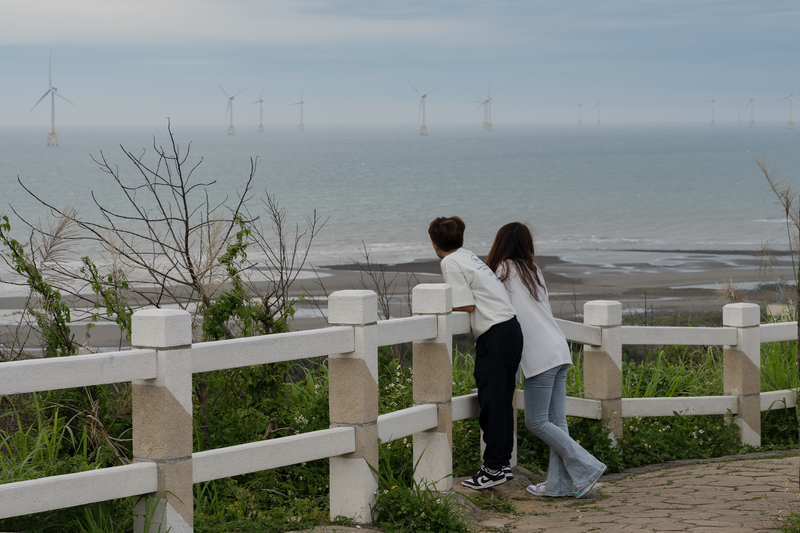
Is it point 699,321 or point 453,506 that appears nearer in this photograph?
point 453,506

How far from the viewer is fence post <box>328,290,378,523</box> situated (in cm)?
531

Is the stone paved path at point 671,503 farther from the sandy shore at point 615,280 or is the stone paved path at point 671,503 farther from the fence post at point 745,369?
the sandy shore at point 615,280

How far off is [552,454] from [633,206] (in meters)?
81.9

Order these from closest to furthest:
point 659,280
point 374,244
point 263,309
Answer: point 263,309, point 659,280, point 374,244

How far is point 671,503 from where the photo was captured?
595cm

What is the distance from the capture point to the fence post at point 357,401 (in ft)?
17.4

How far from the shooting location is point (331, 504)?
5.44 m

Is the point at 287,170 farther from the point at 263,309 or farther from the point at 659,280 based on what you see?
the point at 263,309

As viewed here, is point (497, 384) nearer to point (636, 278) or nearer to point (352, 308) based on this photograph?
point (352, 308)

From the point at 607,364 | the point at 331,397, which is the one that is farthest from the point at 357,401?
the point at 607,364

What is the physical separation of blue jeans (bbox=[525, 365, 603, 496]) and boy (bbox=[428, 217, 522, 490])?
6.8 inches

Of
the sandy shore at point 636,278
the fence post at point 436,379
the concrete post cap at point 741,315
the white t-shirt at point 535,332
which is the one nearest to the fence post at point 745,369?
the concrete post cap at point 741,315

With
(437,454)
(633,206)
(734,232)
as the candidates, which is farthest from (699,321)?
(633,206)

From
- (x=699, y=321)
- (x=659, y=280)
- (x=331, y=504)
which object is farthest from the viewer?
(x=659, y=280)
